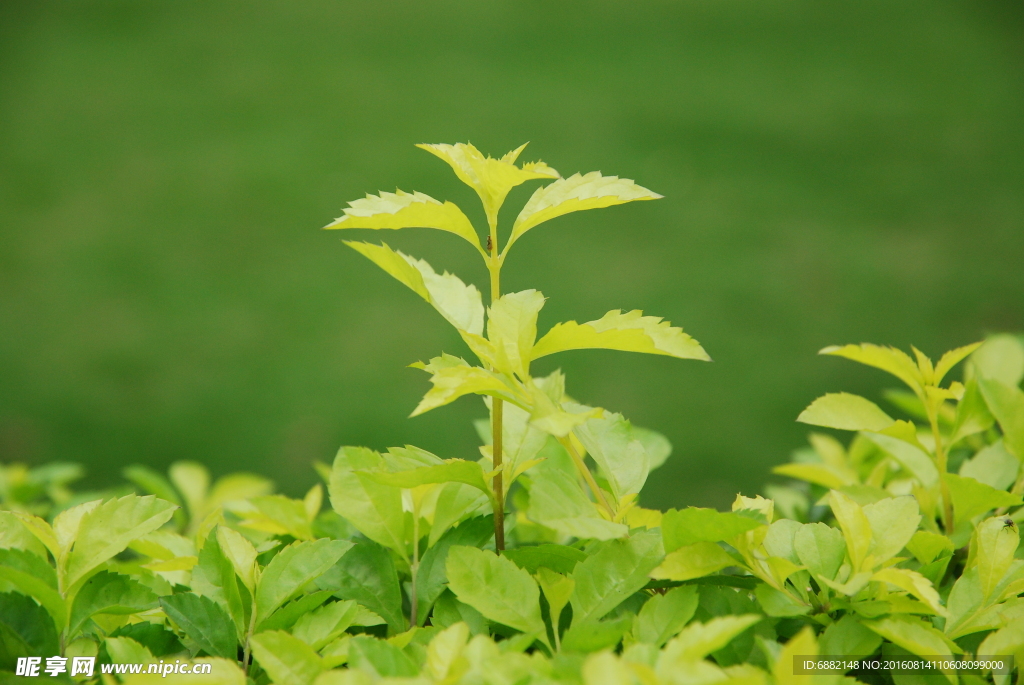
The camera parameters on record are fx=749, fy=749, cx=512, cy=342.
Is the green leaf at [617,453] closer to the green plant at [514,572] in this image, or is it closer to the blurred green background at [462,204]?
the green plant at [514,572]

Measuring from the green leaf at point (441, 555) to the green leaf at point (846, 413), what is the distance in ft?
1.24

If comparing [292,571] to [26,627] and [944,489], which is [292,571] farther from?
[944,489]

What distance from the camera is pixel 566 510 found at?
679mm

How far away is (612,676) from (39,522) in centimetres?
59

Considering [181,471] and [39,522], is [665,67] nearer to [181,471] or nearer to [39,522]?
[181,471]

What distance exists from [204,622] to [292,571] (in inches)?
3.4

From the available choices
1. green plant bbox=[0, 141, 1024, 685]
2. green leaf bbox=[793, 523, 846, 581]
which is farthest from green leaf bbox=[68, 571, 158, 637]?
green leaf bbox=[793, 523, 846, 581]

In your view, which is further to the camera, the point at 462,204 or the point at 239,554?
the point at 462,204

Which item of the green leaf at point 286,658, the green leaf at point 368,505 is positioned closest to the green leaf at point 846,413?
the green leaf at point 368,505

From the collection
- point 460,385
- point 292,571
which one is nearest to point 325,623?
point 292,571

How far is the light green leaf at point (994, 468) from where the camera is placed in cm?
91

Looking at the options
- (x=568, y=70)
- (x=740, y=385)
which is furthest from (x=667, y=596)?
(x=568, y=70)

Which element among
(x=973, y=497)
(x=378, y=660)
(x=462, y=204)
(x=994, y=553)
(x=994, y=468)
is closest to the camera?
(x=378, y=660)

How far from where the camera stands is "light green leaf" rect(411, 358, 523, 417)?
0.61m
